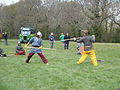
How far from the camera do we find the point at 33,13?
46.8 metres

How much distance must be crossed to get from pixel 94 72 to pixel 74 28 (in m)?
34.3

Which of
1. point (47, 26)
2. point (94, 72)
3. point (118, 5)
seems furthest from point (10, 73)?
point (47, 26)

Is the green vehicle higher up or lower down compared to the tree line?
lower down

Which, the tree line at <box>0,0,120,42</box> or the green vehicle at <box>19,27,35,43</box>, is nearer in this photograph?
the green vehicle at <box>19,27,35,43</box>

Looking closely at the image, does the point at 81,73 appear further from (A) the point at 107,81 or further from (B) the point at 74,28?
(B) the point at 74,28

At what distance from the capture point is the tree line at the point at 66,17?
38.1 m

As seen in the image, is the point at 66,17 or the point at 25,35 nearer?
the point at 25,35

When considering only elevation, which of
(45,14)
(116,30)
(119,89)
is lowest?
(119,89)

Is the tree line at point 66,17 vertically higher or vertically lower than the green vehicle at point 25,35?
higher

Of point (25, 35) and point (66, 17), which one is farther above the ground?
point (66, 17)

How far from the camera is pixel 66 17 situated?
141ft

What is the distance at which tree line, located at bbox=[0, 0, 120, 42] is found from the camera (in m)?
38.1

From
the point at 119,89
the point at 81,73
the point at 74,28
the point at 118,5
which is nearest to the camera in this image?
the point at 119,89

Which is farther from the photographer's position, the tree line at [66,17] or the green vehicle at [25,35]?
the tree line at [66,17]
